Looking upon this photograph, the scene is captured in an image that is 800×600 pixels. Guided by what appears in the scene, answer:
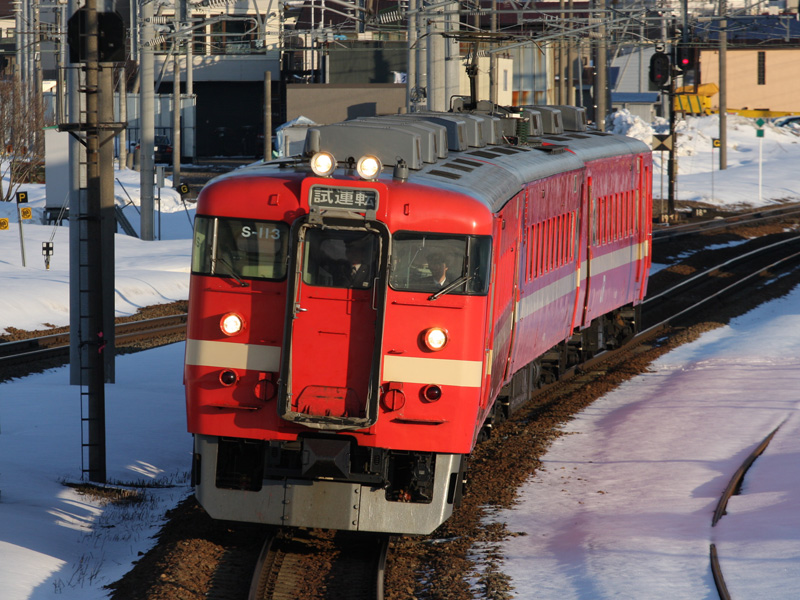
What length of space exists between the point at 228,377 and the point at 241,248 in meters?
1.05

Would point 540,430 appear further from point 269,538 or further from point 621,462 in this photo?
point 269,538

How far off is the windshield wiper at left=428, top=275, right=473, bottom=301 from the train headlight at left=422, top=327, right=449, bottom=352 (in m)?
0.26

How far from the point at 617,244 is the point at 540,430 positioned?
4.53 m

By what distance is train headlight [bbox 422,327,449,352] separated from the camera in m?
9.18

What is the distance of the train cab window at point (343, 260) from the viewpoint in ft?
30.1

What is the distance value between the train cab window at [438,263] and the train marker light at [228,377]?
1.46 metres

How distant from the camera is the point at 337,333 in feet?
29.9

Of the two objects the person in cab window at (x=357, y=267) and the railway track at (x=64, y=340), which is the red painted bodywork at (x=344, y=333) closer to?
the person in cab window at (x=357, y=267)

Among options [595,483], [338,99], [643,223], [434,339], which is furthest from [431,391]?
[338,99]

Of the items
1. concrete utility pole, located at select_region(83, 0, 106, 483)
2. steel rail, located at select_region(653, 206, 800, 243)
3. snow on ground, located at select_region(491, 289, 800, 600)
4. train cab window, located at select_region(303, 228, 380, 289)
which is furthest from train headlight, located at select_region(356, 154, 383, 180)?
steel rail, located at select_region(653, 206, 800, 243)

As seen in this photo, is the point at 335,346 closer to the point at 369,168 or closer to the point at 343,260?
the point at 343,260

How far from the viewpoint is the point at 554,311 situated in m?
14.6

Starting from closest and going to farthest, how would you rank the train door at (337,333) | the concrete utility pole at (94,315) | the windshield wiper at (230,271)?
the train door at (337,333)
the windshield wiper at (230,271)
the concrete utility pole at (94,315)

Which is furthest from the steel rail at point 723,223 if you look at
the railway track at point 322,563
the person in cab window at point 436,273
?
the person in cab window at point 436,273
